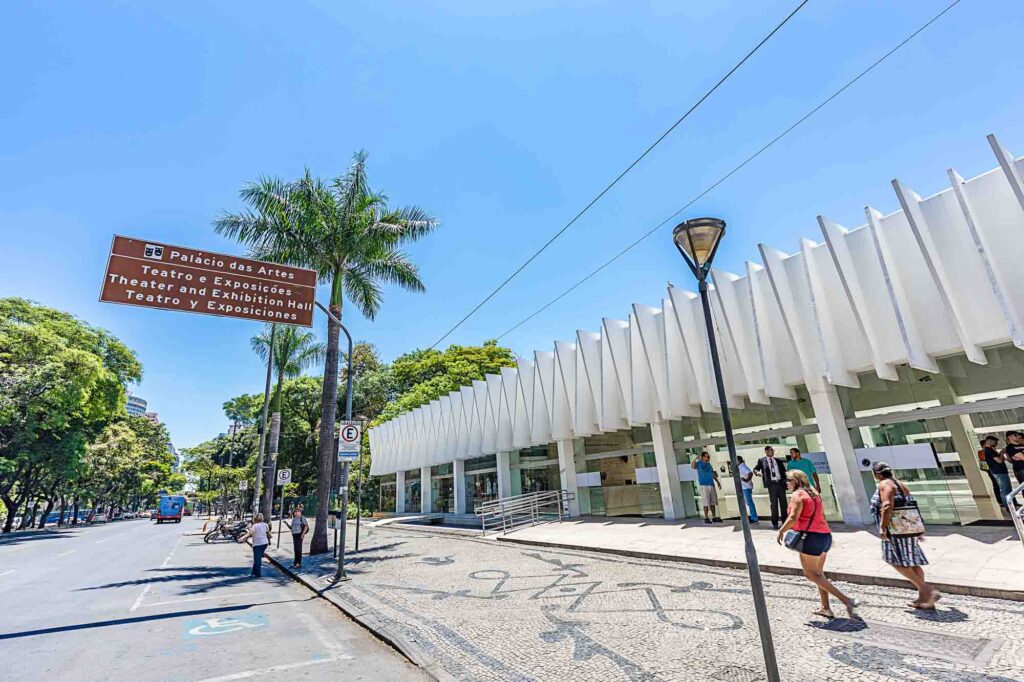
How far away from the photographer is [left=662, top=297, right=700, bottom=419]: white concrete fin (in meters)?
13.6

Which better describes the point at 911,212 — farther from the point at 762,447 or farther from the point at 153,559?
the point at 153,559

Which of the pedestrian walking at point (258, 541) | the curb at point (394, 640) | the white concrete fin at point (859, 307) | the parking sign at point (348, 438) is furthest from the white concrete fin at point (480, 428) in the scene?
the white concrete fin at point (859, 307)

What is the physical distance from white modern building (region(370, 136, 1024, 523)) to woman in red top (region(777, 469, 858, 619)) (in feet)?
20.5

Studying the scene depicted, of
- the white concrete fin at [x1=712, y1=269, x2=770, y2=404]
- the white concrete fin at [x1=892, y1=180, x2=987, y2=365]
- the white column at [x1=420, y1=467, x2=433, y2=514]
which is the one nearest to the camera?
the white concrete fin at [x1=892, y1=180, x2=987, y2=365]

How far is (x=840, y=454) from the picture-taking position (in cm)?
1082

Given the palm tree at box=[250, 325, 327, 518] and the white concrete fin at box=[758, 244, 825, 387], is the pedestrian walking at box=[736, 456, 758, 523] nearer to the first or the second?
the white concrete fin at box=[758, 244, 825, 387]

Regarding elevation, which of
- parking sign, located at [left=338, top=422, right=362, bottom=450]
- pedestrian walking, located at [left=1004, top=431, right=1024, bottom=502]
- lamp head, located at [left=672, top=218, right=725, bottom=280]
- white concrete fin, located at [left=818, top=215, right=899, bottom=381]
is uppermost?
white concrete fin, located at [left=818, top=215, right=899, bottom=381]

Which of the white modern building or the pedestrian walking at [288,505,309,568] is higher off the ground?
the white modern building

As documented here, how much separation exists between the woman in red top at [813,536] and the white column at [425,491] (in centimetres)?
2506

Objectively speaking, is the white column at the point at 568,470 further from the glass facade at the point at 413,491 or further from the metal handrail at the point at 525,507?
the glass facade at the point at 413,491

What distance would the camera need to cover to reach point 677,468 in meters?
14.6

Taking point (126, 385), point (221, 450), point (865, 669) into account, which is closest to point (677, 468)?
point (865, 669)

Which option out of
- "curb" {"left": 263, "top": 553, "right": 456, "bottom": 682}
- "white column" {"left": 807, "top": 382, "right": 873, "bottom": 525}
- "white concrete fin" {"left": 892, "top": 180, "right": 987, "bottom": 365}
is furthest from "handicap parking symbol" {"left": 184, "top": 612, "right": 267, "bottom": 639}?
"white concrete fin" {"left": 892, "top": 180, "right": 987, "bottom": 365}

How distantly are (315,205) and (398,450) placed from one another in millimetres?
20651
